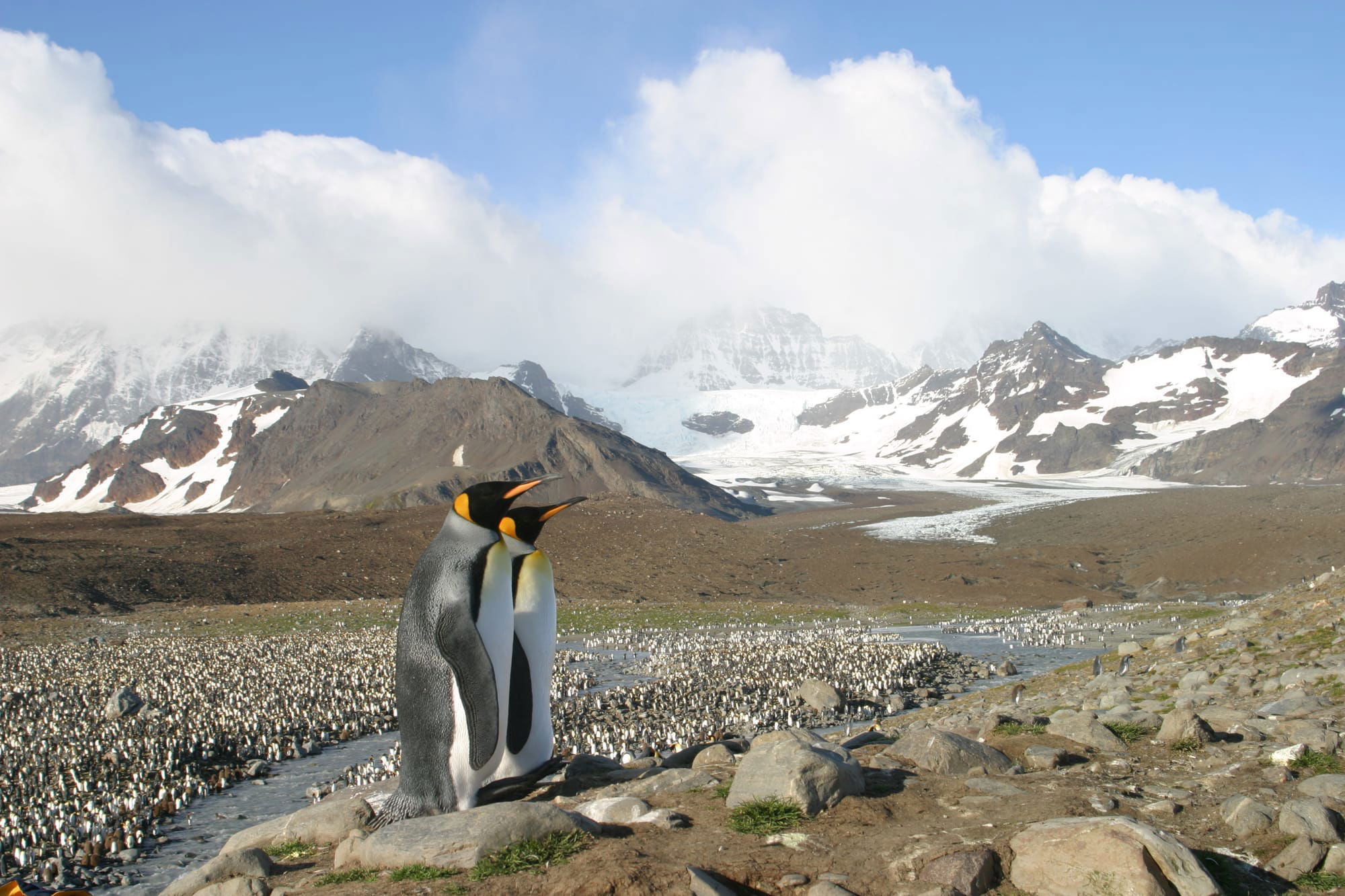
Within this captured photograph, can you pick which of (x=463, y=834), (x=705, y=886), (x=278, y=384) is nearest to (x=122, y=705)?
(x=463, y=834)

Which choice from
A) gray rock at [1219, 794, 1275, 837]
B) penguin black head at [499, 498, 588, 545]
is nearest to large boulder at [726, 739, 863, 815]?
gray rock at [1219, 794, 1275, 837]

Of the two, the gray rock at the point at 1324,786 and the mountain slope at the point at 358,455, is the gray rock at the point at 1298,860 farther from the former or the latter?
the mountain slope at the point at 358,455

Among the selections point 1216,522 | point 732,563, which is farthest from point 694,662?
point 1216,522

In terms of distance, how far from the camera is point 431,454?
132 metres

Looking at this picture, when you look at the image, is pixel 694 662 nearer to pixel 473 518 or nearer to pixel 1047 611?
pixel 473 518

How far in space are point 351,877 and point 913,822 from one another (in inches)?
152

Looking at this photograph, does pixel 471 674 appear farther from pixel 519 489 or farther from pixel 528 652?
pixel 519 489

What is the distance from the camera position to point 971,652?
29.5 meters

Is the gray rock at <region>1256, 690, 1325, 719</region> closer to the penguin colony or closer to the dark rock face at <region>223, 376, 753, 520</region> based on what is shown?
the penguin colony

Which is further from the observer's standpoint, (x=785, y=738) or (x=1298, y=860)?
(x=785, y=738)

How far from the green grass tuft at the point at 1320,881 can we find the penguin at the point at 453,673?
17.9ft

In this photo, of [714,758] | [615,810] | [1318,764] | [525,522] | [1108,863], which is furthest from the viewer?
[714,758]

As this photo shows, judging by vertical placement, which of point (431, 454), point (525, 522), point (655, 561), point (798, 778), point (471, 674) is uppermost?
point (431, 454)

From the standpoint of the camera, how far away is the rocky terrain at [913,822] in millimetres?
5535
